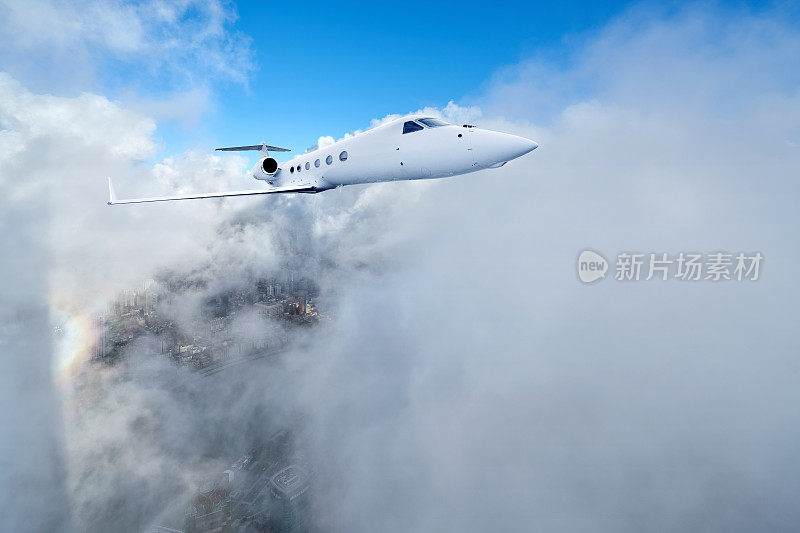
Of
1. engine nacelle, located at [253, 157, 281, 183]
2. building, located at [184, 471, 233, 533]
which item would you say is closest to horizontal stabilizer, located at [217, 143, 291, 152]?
engine nacelle, located at [253, 157, 281, 183]

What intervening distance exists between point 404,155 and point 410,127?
927 millimetres

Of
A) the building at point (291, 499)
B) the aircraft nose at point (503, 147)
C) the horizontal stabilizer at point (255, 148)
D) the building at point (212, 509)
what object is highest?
the horizontal stabilizer at point (255, 148)

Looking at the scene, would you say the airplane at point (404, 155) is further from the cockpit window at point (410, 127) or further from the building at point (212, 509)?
the building at point (212, 509)

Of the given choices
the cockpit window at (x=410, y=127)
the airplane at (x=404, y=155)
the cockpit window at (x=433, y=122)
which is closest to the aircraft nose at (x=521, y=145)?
the airplane at (x=404, y=155)

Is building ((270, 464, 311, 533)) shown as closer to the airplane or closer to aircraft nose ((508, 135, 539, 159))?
the airplane

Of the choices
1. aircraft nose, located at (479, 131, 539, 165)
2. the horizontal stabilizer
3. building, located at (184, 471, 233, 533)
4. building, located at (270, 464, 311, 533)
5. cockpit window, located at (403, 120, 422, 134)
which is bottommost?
building, located at (270, 464, 311, 533)

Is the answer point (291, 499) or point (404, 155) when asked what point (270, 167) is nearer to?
point (404, 155)

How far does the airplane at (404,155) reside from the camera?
7781 millimetres

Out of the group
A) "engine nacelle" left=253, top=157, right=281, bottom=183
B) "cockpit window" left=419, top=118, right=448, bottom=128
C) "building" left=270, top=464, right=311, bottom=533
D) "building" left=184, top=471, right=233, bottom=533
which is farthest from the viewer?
"building" left=270, top=464, right=311, bottom=533

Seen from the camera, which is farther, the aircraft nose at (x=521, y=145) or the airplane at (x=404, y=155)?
the airplane at (x=404, y=155)

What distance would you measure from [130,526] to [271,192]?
6811cm

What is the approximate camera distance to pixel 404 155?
9.10m

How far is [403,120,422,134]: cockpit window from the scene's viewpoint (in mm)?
8906

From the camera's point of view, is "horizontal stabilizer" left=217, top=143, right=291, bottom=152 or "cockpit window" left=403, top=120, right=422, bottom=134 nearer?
"cockpit window" left=403, top=120, right=422, bottom=134
